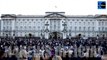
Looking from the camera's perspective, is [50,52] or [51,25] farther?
[51,25]

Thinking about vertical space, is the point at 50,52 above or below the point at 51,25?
above

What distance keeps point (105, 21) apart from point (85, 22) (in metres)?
5.80

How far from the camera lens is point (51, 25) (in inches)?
4333

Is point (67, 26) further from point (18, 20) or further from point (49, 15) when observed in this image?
point (18, 20)

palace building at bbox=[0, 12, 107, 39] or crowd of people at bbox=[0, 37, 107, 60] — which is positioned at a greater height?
crowd of people at bbox=[0, 37, 107, 60]

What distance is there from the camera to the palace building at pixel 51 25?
Result: 108750mm

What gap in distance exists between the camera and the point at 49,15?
109438mm

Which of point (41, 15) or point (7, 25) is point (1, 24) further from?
point (41, 15)

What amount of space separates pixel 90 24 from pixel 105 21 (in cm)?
450

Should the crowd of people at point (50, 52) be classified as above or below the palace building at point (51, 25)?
above

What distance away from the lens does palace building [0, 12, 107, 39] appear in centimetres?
10875

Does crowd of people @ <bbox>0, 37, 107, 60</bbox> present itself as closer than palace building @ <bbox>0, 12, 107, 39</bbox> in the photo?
Yes

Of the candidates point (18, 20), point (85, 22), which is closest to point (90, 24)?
point (85, 22)

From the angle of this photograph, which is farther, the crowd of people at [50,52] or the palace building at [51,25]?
the palace building at [51,25]
